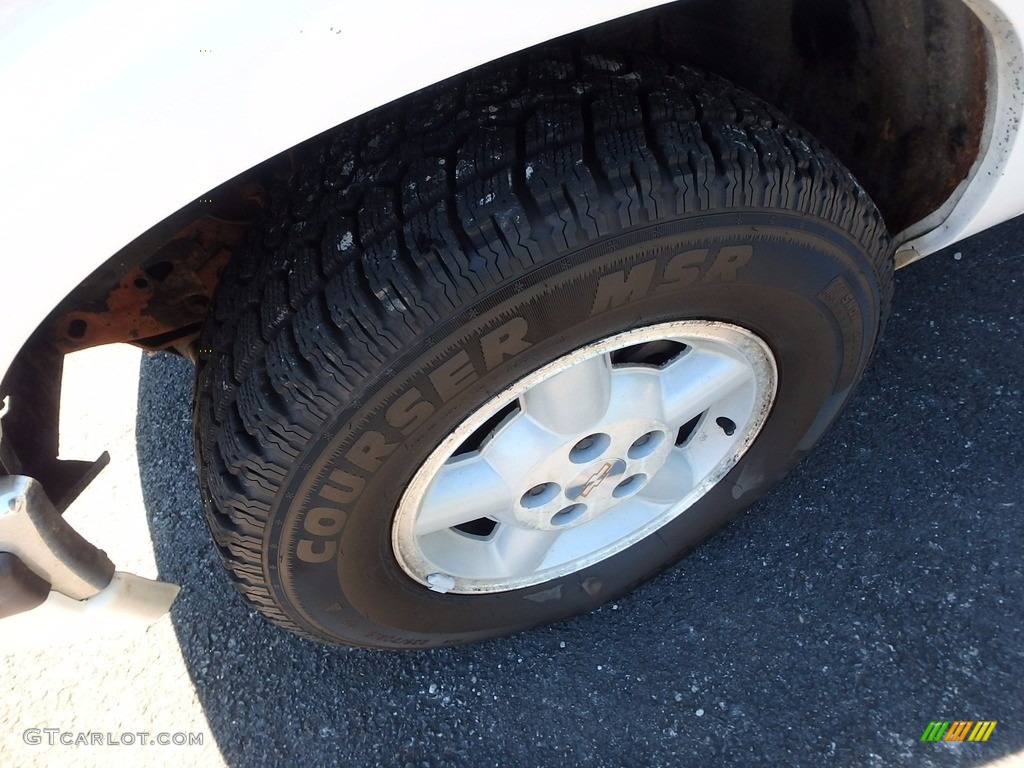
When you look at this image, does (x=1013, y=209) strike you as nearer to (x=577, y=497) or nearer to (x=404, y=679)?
(x=577, y=497)

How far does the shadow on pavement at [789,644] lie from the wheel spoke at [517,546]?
292 millimetres

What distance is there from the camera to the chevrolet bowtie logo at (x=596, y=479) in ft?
4.97

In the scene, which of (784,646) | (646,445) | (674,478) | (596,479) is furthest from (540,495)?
(784,646)

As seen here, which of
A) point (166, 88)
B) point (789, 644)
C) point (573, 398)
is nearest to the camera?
point (166, 88)

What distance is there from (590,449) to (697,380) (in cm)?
24

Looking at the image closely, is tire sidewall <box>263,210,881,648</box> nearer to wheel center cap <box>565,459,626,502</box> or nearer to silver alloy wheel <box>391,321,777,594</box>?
silver alloy wheel <box>391,321,777,594</box>

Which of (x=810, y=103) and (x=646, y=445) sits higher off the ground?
(x=810, y=103)

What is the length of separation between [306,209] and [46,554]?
59cm

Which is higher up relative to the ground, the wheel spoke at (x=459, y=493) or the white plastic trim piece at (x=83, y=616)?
the white plastic trim piece at (x=83, y=616)

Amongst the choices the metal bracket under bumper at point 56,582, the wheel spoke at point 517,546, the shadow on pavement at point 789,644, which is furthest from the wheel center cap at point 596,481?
the metal bracket under bumper at point 56,582

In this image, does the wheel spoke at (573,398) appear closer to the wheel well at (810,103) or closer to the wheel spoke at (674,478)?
the wheel spoke at (674,478)

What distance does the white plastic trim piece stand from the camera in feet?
3.64

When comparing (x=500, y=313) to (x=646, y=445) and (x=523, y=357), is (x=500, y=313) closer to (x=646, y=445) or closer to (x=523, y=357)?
(x=523, y=357)

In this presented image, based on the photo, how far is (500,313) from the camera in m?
1.07
